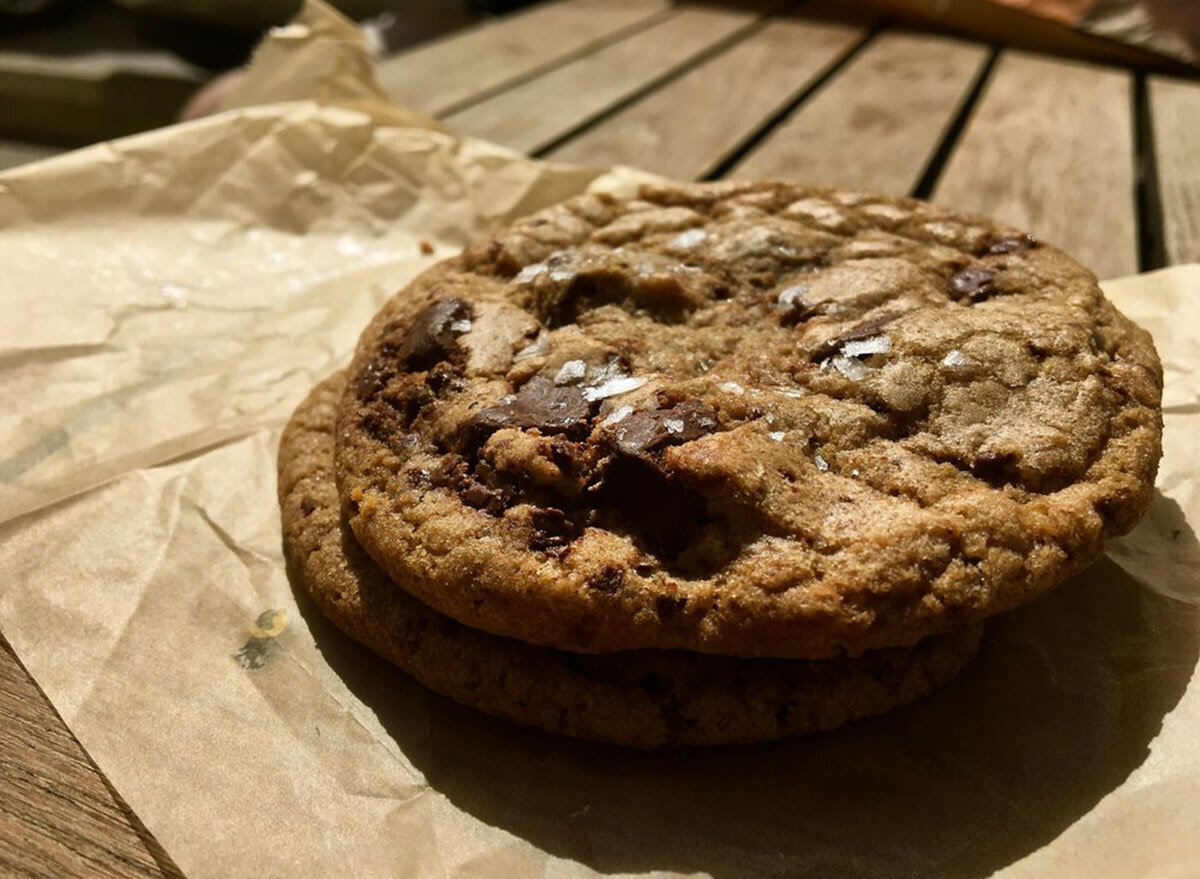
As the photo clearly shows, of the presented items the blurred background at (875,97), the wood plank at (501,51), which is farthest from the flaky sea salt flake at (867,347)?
the wood plank at (501,51)

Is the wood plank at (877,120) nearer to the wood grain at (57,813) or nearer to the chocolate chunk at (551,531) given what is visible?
the chocolate chunk at (551,531)

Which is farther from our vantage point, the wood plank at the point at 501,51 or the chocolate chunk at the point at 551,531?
the wood plank at the point at 501,51

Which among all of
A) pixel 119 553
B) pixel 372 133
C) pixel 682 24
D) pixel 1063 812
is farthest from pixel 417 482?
pixel 682 24

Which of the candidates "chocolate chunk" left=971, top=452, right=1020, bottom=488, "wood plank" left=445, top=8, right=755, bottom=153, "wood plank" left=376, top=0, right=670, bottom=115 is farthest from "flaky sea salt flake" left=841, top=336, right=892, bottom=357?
"wood plank" left=376, top=0, right=670, bottom=115

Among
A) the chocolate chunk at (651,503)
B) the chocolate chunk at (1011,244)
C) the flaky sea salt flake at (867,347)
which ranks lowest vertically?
the chocolate chunk at (651,503)

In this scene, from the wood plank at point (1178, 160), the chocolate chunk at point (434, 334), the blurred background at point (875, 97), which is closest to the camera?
the chocolate chunk at point (434, 334)

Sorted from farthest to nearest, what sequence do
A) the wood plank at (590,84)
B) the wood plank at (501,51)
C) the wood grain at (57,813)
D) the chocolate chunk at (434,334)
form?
the wood plank at (501,51) → the wood plank at (590,84) → the chocolate chunk at (434,334) → the wood grain at (57,813)

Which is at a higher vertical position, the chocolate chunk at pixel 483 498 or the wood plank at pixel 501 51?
the chocolate chunk at pixel 483 498
